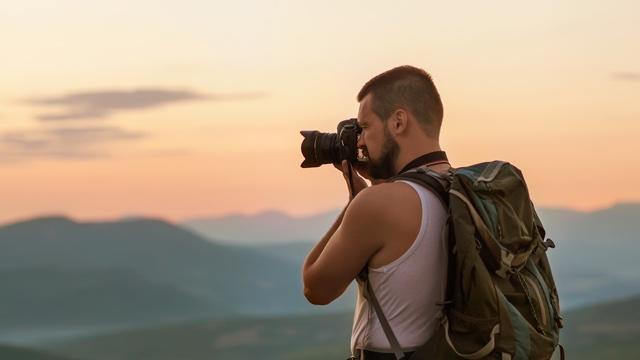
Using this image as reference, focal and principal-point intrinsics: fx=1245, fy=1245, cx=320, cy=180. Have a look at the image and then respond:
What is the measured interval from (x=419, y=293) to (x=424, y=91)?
0.88 metres

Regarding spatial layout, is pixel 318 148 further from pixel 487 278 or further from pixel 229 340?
pixel 229 340

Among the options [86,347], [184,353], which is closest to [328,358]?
[184,353]

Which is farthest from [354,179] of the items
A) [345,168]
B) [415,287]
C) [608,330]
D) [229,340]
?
[229,340]

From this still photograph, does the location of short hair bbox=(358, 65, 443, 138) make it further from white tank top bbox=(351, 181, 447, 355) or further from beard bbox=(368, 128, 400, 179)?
white tank top bbox=(351, 181, 447, 355)

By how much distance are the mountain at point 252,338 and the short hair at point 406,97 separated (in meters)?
98.4

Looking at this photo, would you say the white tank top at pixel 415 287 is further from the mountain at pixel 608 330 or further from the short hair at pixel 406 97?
the mountain at pixel 608 330

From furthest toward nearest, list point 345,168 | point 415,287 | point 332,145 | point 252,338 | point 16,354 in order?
point 252,338
point 16,354
point 332,145
point 345,168
point 415,287

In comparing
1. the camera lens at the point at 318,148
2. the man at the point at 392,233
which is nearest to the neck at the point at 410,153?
the man at the point at 392,233

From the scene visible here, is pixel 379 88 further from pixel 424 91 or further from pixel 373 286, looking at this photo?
pixel 373 286

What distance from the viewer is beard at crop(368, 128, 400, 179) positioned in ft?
17.3

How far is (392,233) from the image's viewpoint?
5098mm

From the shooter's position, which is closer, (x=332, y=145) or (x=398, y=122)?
(x=398, y=122)

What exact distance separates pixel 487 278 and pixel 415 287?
12.4 inches

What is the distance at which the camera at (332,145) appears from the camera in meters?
5.57
